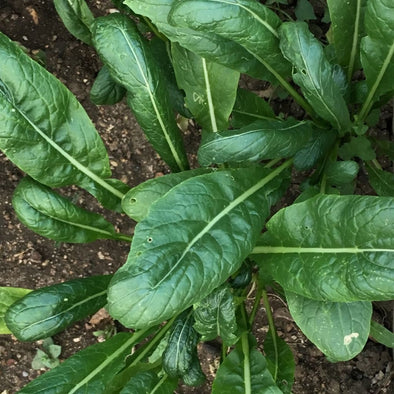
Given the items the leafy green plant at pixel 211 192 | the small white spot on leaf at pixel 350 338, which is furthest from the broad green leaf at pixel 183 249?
the small white spot on leaf at pixel 350 338

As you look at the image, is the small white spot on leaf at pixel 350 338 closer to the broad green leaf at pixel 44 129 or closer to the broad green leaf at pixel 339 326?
the broad green leaf at pixel 339 326

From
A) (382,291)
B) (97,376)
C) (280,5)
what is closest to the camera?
(382,291)

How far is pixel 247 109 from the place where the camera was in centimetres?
143

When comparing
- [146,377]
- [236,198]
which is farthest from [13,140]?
[146,377]

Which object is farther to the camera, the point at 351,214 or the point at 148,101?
the point at 148,101

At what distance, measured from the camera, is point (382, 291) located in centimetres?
92

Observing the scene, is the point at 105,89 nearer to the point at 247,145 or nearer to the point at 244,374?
the point at 247,145

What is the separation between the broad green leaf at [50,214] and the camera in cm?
122

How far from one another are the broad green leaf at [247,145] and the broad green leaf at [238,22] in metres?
0.14

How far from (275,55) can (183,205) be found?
0.36 metres

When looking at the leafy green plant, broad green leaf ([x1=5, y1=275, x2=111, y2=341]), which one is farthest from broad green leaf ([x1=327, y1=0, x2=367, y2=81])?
broad green leaf ([x1=5, y1=275, x2=111, y2=341])

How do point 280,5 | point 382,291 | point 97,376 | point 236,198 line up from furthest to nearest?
1. point 280,5
2. point 97,376
3. point 236,198
4. point 382,291

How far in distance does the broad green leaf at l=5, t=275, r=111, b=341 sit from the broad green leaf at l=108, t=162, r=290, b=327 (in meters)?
0.42

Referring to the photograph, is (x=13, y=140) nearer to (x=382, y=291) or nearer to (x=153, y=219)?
(x=153, y=219)
